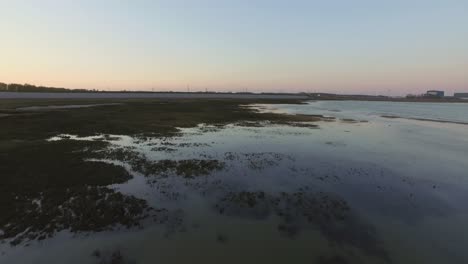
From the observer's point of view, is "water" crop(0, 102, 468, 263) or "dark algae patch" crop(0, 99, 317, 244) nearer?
"water" crop(0, 102, 468, 263)

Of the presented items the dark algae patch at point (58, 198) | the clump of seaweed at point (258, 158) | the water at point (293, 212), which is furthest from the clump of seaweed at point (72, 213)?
the clump of seaweed at point (258, 158)

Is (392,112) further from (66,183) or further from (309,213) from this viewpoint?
(66,183)

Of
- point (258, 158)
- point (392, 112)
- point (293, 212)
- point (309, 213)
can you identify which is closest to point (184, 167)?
point (258, 158)

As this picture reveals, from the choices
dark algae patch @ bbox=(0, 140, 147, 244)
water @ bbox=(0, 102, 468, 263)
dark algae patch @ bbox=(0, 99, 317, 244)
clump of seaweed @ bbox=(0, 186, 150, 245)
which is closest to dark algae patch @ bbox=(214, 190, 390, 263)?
water @ bbox=(0, 102, 468, 263)

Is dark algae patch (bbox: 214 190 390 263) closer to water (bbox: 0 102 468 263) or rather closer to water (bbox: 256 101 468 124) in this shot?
water (bbox: 0 102 468 263)

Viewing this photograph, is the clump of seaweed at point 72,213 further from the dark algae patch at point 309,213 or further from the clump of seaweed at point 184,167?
the clump of seaweed at point 184,167

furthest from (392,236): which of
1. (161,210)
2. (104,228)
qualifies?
(104,228)

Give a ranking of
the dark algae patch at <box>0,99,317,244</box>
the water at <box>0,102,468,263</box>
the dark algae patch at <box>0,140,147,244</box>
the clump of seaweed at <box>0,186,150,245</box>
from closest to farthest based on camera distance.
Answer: the water at <box>0,102,468,263</box> → the clump of seaweed at <box>0,186,150,245</box> → the dark algae patch at <box>0,140,147,244</box> → the dark algae patch at <box>0,99,317,244</box>

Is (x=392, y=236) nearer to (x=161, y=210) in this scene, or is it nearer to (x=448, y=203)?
(x=448, y=203)
